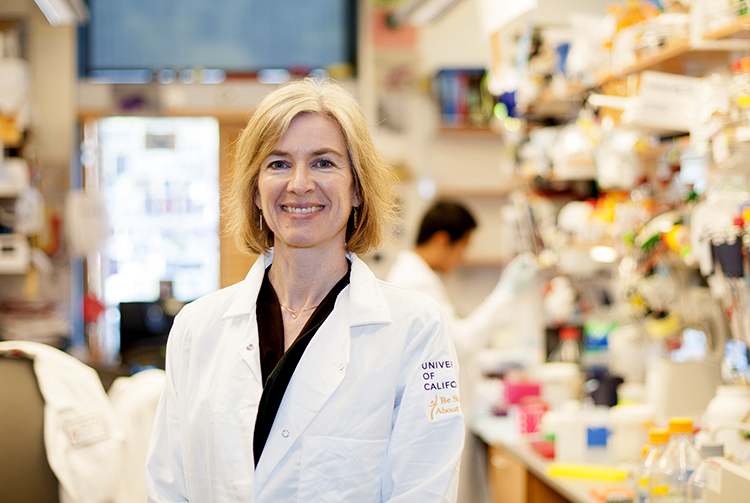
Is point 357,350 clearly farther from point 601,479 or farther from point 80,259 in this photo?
point 80,259

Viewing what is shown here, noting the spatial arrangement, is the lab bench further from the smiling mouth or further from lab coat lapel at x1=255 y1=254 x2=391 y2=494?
the smiling mouth

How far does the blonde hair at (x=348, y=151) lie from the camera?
4.67 feet

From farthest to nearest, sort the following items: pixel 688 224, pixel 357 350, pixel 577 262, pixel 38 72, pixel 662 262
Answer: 1. pixel 38 72
2. pixel 577 262
3. pixel 662 262
4. pixel 688 224
5. pixel 357 350

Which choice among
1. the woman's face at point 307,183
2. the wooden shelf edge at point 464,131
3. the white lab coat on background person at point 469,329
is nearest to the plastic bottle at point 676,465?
the woman's face at point 307,183

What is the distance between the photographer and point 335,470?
1321mm

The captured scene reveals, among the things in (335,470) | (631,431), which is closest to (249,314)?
(335,470)

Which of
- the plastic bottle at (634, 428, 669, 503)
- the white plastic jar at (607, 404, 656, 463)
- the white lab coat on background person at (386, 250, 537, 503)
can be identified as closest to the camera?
the plastic bottle at (634, 428, 669, 503)

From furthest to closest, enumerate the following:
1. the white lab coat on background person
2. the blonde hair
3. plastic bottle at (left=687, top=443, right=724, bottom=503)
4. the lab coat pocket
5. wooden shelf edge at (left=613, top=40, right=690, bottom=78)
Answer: the white lab coat on background person
wooden shelf edge at (left=613, top=40, right=690, bottom=78)
plastic bottle at (left=687, top=443, right=724, bottom=503)
the blonde hair
the lab coat pocket

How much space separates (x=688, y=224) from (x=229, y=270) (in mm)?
4069

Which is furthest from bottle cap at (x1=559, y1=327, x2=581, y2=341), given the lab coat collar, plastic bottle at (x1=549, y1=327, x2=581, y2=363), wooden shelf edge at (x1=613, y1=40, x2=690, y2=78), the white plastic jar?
the lab coat collar

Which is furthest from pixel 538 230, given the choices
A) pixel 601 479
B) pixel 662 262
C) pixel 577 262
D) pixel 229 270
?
pixel 229 270

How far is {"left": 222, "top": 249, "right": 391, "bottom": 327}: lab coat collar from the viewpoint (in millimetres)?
1405

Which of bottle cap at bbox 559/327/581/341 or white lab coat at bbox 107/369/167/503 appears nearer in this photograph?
white lab coat at bbox 107/369/167/503

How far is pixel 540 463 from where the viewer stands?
2525 mm
